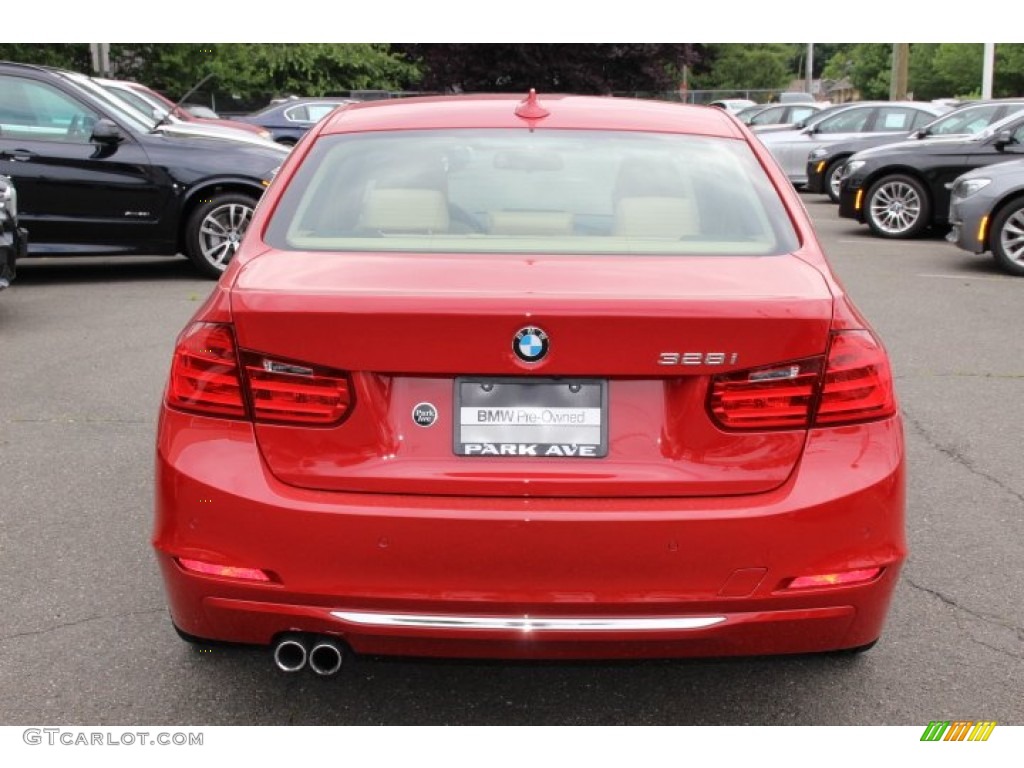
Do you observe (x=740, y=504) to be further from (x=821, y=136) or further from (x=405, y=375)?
(x=821, y=136)

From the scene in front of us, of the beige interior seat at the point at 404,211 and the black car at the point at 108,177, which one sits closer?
the beige interior seat at the point at 404,211

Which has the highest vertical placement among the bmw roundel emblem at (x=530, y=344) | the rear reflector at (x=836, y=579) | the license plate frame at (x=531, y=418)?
the bmw roundel emblem at (x=530, y=344)

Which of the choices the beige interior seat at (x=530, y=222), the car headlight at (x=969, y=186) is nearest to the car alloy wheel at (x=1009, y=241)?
the car headlight at (x=969, y=186)

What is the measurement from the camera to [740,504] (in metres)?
2.88

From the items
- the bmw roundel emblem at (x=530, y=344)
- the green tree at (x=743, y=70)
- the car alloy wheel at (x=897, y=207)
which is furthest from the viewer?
the green tree at (x=743, y=70)

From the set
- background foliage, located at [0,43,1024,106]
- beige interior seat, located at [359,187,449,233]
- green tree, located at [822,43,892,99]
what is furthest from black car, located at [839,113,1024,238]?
green tree, located at [822,43,892,99]

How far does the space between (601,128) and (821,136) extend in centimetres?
1877

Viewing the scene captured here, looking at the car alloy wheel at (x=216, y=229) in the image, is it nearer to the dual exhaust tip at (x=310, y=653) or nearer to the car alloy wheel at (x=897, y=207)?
the car alloy wheel at (x=897, y=207)

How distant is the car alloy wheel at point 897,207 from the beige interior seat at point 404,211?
41.6 feet

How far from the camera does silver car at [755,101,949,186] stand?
20.6 metres

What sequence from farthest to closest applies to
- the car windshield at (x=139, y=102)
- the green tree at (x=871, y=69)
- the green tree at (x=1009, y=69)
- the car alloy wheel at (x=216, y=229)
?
the green tree at (x=871, y=69) < the green tree at (x=1009, y=69) < the car windshield at (x=139, y=102) < the car alloy wheel at (x=216, y=229)

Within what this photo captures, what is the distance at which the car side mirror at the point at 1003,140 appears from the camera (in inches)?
566

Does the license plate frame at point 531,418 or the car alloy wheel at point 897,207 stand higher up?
the license plate frame at point 531,418

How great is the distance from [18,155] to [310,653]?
30.2 feet
